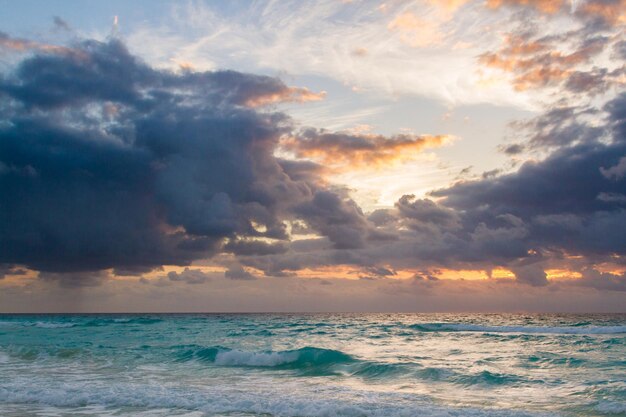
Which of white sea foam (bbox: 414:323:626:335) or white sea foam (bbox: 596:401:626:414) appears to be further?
white sea foam (bbox: 414:323:626:335)

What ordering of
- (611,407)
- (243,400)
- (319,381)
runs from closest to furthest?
1. (611,407)
2. (243,400)
3. (319,381)

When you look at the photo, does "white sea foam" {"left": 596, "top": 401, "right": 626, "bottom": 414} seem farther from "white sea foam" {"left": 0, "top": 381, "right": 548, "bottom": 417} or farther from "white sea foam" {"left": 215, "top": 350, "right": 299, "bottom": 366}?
"white sea foam" {"left": 215, "top": 350, "right": 299, "bottom": 366}

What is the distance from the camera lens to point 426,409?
14383 mm

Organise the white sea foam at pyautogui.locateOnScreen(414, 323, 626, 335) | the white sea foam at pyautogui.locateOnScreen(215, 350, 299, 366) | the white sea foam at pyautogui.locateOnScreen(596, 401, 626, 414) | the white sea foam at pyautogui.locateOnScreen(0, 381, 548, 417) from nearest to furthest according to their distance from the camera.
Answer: the white sea foam at pyautogui.locateOnScreen(0, 381, 548, 417), the white sea foam at pyautogui.locateOnScreen(596, 401, 626, 414), the white sea foam at pyautogui.locateOnScreen(215, 350, 299, 366), the white sea foam at pyautogui.locateOnScreen(414, 323, 626, 335)

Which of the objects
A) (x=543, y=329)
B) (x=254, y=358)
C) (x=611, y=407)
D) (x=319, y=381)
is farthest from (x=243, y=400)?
(x=543, y=329)

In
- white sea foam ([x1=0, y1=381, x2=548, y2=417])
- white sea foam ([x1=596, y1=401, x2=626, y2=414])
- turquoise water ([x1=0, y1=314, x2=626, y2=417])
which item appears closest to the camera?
white sea foam ([x1=0, y1=381, x2=548, y2=417])

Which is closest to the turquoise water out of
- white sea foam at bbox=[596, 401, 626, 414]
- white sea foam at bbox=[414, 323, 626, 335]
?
white sea foam at bbox=[596, 401, 626, 414]

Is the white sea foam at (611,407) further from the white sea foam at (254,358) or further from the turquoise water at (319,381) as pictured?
the white sea foam at (254,358)

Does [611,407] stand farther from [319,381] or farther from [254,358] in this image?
[254,358]

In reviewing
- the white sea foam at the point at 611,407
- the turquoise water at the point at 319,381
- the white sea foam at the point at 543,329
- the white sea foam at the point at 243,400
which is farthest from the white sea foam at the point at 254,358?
the white sea foam at the point at 543,329

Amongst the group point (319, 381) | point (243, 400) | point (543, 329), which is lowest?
point (543, 329)

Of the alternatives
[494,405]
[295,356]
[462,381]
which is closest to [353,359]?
[295,356]

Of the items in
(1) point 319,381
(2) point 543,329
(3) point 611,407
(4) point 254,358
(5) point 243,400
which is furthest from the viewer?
(2) point 543,329

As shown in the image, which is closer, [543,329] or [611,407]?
[611,407]
